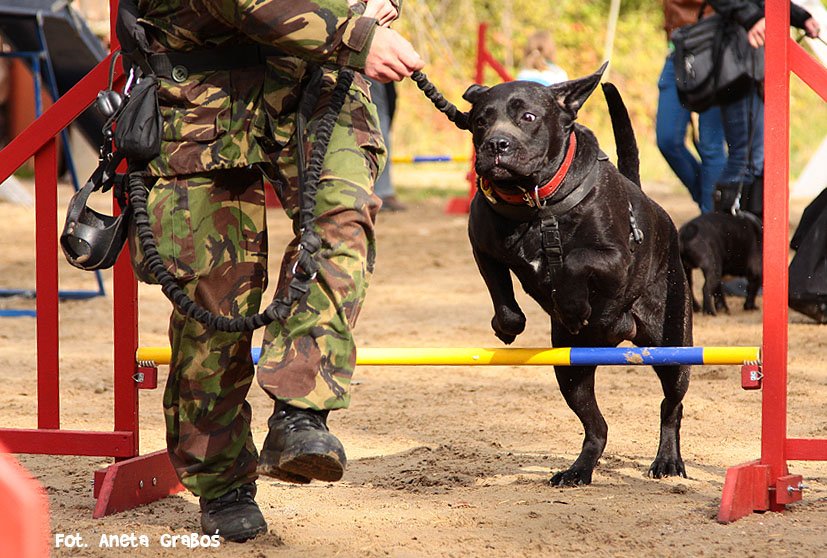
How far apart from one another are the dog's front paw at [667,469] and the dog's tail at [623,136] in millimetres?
1028

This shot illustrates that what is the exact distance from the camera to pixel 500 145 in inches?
145

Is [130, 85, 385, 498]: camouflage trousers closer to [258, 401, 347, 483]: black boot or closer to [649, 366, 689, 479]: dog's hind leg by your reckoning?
[258, 401, 347, 483]: black boot

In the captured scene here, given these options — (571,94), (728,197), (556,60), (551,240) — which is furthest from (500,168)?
(556,60)

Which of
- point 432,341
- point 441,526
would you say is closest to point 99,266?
point 441,526

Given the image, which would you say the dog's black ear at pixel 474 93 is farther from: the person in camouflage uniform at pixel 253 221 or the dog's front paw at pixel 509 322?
the person in camouflage uniform at pixel 253 221

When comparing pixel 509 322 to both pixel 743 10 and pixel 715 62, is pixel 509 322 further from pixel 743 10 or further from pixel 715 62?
pixel 715 62

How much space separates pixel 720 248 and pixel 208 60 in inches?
191

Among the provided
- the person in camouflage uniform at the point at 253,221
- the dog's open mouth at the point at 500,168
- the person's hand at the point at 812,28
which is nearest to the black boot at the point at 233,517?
the person in camouflage uniform at the point at 253,221

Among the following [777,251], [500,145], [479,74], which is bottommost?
[777,251]

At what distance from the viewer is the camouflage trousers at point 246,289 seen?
9.56 feet

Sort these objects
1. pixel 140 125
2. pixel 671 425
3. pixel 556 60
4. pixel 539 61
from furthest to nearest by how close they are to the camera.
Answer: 1. pixel 556 60
2. pixel 539 61
3. pixel 671 425
4. pixel 140 125

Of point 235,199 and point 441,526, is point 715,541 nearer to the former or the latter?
point 441,526

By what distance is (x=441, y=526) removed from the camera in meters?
3.35

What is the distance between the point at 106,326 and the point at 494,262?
388cm
